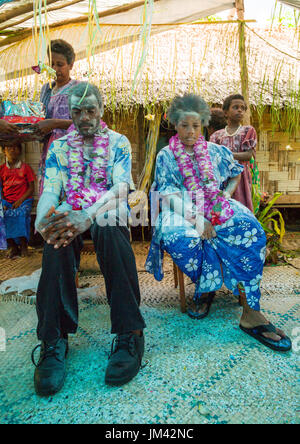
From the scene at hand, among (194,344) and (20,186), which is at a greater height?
(20,186)

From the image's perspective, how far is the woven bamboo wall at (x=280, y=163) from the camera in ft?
18.6

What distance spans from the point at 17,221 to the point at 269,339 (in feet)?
12.3

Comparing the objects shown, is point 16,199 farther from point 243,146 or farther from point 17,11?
point 243,146

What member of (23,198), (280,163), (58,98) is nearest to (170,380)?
(58,98)

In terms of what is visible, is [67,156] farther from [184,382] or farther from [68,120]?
[184,382]

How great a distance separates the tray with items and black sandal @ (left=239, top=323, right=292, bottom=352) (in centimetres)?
232

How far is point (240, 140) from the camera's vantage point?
3.23 metres

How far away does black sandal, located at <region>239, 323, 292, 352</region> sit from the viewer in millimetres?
1799

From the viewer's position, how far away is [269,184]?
573 cm

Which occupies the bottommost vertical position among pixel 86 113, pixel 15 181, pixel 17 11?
pixel 15 181

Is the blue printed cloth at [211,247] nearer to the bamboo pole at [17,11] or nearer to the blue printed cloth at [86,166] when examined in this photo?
the blue printed cloth at [86,166]

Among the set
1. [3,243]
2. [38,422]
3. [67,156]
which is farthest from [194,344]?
[3,243]

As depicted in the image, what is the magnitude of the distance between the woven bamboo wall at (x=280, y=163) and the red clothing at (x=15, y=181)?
4257mm

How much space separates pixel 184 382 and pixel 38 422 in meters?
0.73
